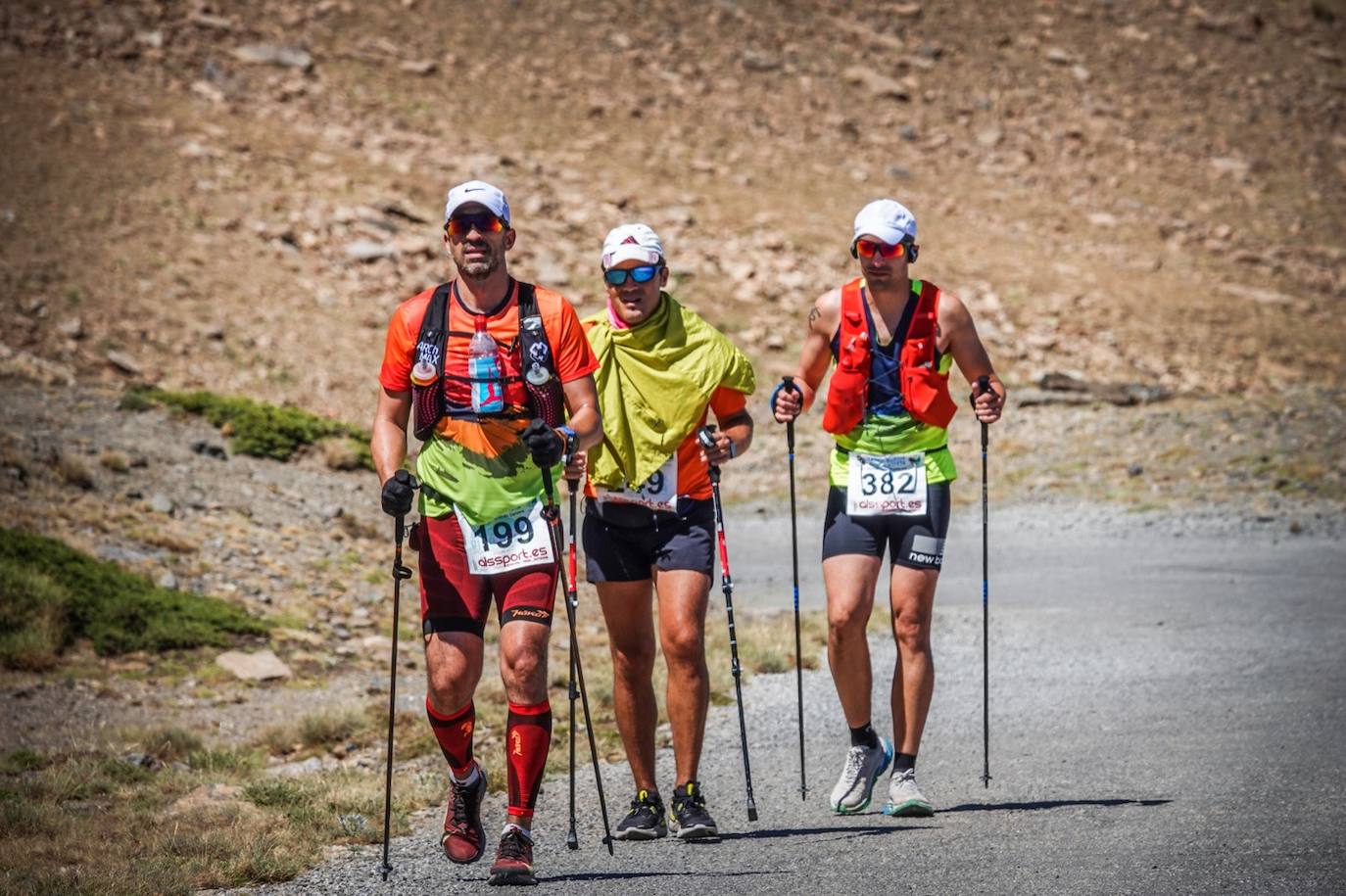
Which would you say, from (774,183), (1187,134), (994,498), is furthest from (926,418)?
(1187,134)

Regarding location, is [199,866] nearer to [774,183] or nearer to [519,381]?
[519,381]

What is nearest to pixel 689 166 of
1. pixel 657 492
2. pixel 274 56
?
pixel 274 56

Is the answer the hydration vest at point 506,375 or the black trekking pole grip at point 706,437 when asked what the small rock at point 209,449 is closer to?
the black trekking pole grip at point 706,437

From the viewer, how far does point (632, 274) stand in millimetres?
7141

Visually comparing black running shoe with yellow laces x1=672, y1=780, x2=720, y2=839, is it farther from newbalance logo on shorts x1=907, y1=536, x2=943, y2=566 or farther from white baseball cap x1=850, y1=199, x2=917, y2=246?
white baseball cap x1=850, y1=199, x2=917, y2=246

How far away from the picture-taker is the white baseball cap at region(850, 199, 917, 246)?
7523mm

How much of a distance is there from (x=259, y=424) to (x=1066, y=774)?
48.8 ft

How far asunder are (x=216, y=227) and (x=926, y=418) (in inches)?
1078

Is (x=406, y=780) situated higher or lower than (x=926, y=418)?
lower

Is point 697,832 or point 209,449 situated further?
point 209,449

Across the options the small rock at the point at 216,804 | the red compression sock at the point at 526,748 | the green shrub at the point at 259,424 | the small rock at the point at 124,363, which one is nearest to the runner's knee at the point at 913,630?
the red compression sock at the point at 526,748

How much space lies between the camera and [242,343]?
95.1ft

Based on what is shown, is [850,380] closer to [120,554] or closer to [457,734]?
[457,734]

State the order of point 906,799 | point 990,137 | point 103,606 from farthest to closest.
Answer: point 990,137
point 103,606
point 906,799
